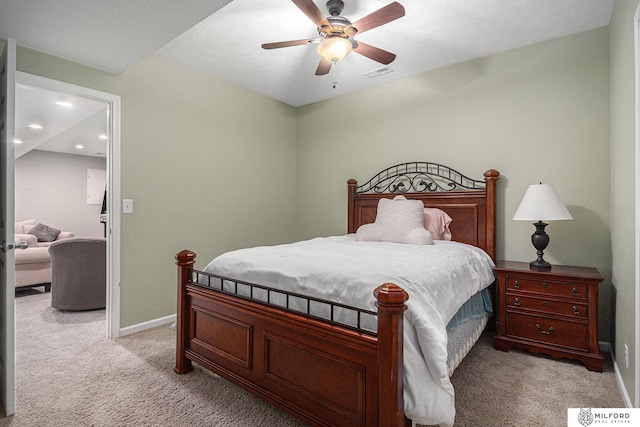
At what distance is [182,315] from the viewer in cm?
222

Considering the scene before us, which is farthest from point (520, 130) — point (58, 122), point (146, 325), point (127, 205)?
point (58, 122)

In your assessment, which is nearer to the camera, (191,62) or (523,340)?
(523,340)

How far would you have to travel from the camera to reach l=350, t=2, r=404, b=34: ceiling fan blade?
1.96 meters

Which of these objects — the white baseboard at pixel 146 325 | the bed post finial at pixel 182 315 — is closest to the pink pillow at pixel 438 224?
the bed post finial at pixel 182 315

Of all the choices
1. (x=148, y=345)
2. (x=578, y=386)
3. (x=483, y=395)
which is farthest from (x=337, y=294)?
(x=148, y=345)

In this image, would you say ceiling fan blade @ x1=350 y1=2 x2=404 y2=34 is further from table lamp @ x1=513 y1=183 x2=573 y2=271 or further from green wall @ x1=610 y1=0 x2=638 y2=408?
table lamp @ x1=513 y1=183 x2=573 y2=271

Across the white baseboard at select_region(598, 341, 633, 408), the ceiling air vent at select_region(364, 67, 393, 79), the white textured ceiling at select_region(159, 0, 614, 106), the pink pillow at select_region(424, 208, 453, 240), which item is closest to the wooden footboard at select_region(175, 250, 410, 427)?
the white baseboard at select_region(598, 341, 633, 408)

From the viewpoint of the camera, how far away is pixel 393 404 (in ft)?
4.00

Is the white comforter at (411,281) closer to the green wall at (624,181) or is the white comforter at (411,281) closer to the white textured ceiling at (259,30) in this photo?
Result: the green wall at (624,181)

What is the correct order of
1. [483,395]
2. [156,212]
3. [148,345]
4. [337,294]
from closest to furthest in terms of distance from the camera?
[337,294], [483,395], [148,345], [156,212]

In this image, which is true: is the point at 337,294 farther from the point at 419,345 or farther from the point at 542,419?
the point at 542,419

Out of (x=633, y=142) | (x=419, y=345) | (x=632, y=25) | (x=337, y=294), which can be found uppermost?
(x=632, y=25)

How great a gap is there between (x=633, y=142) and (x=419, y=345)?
161cm

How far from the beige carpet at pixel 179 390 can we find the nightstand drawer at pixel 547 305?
1.21 feet
